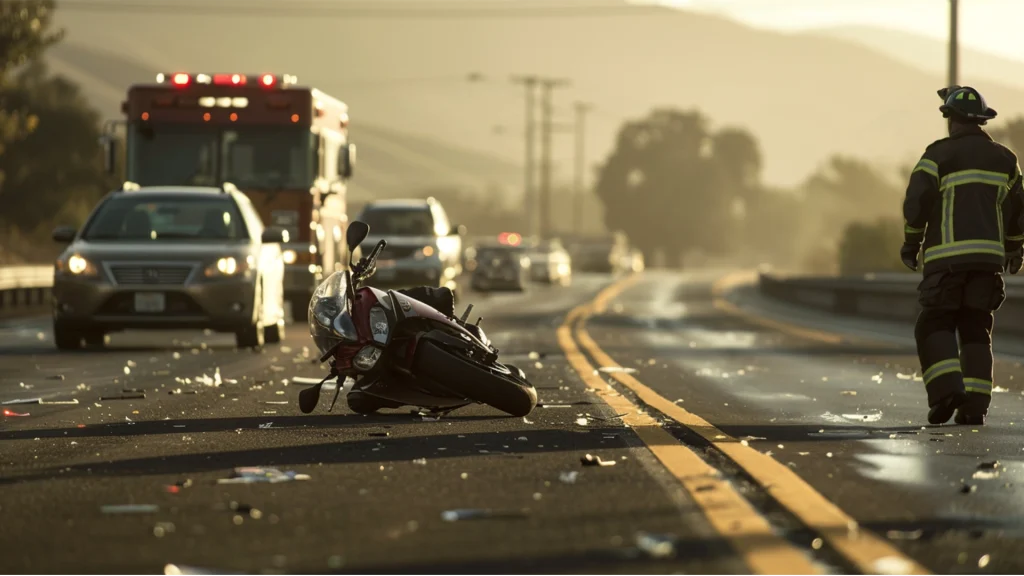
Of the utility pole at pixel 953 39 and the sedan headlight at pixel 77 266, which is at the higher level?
the utility pole at pixel 953 39

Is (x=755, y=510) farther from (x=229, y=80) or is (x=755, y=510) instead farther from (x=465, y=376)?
(x=229, y=80)

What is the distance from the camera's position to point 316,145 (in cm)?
2488

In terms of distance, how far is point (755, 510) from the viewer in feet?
24.0

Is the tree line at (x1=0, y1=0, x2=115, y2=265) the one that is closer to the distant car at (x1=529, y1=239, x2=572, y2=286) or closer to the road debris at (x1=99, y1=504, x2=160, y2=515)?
the distant car at (x1=529, y1=239, x2=572, y2=286)

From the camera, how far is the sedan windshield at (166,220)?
1970 cm

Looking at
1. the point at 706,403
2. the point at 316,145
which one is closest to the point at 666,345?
the point at 316,145

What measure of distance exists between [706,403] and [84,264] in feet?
27.0

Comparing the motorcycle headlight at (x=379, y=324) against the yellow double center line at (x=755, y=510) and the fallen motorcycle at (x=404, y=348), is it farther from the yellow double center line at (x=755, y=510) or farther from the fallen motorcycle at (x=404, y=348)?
the yellow double center line at (x=755, y=510)

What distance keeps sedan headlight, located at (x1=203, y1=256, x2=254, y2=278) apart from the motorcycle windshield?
26.0 feet

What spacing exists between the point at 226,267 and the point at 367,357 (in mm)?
8458

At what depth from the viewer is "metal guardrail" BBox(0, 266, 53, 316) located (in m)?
30.3

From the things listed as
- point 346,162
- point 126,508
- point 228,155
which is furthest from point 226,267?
point 126,508

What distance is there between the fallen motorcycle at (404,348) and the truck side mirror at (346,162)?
1570 cm

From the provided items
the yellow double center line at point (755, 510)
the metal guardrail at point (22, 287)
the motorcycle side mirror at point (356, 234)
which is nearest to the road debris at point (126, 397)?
the motorcycle side mirror at point (356, 234)
